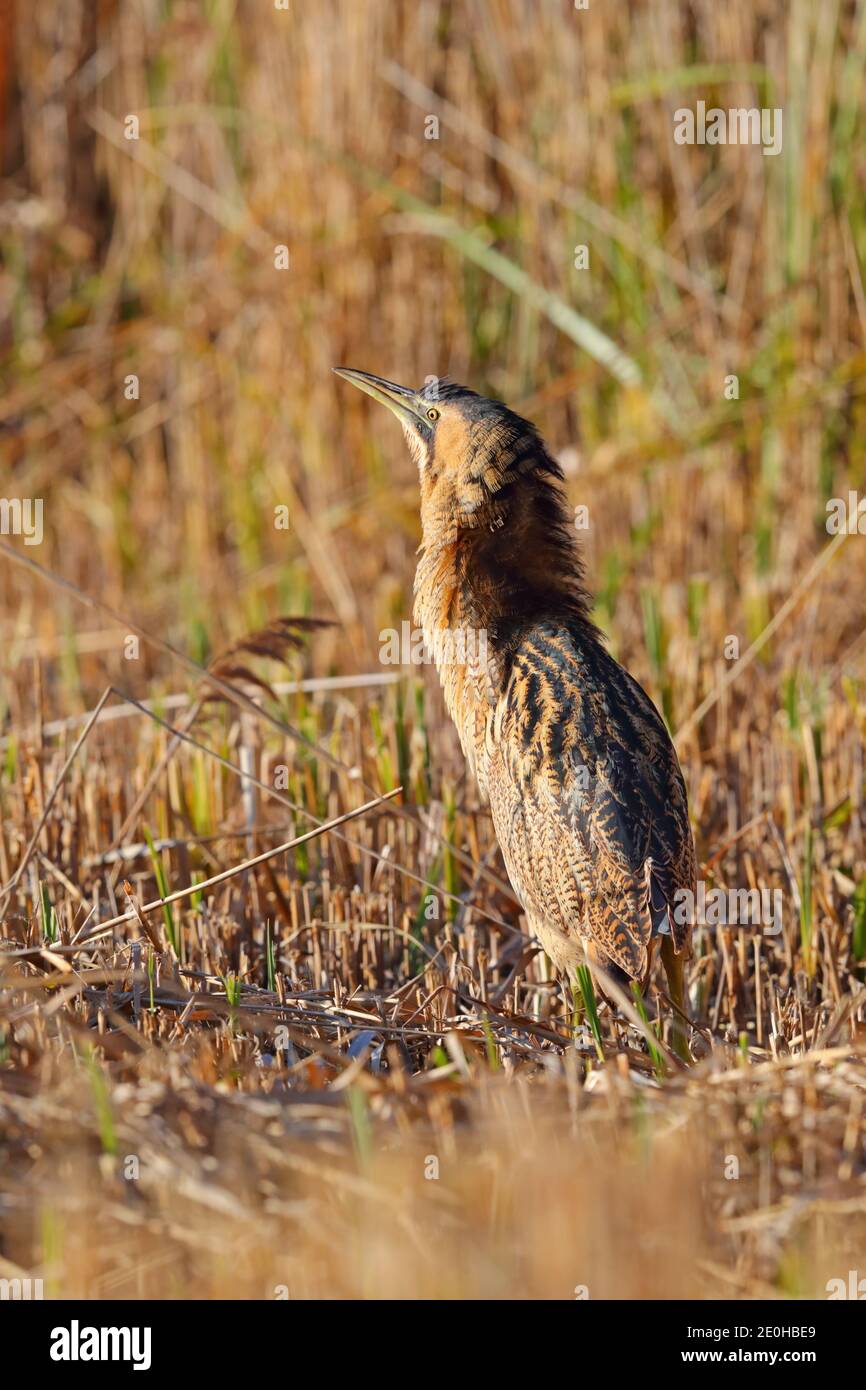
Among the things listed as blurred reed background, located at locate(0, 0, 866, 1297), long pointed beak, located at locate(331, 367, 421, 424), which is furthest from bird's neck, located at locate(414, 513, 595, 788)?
long pointed beak, located at locate(331, 367, 421, 424)

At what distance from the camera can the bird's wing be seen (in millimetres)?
3516

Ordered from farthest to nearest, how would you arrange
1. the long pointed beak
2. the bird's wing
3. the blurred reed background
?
the long pointed beak
the bird's wing
the blurred reed background

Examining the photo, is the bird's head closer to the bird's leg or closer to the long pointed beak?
the long pointed beak

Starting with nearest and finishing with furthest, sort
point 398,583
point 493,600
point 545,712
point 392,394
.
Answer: point 545,712 → point 493,600 → point 392,394 → point 398,583

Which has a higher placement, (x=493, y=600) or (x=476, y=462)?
(x=476, y=462)

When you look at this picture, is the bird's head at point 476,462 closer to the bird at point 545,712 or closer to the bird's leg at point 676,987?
the bird at point 545,712

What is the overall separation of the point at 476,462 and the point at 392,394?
21.5 inches

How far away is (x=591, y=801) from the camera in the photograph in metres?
3.56

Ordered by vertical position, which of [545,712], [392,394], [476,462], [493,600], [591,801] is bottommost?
[591,801]

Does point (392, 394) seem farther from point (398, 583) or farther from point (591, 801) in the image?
point (398, 583)

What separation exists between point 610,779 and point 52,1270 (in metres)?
1.46

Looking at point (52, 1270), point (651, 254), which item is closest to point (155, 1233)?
point (52, 1270)

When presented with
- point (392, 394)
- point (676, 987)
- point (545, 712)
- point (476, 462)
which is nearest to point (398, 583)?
point (392, 394)

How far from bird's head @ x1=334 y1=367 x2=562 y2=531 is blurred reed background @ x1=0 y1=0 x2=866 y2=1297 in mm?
693
